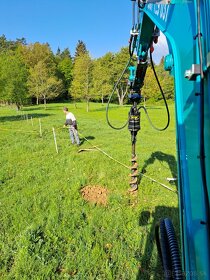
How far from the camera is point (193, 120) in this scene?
144 centimetres

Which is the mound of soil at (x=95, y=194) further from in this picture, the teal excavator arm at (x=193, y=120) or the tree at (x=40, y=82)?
the tree at (x=40, y=82)

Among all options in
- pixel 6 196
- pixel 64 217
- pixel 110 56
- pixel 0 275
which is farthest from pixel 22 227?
pixel 110 56

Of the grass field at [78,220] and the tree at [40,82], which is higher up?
the tree at [40,82]

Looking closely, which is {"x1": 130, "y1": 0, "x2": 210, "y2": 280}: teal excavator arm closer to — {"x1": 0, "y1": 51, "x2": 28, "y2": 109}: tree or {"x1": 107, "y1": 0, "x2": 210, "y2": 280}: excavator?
{"x1": 107, "y1": 0, "x2": 210, "y2": 280}: excavator

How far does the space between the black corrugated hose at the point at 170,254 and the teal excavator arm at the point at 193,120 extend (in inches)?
3.4

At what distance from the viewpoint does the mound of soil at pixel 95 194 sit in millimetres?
5744

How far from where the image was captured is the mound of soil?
5744 mm

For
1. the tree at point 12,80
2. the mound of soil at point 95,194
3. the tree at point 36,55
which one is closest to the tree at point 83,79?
the tree at point 12,80

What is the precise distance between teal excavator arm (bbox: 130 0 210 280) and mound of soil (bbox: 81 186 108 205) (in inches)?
169

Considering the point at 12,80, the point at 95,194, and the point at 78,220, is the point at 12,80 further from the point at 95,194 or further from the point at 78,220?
the point at 78,220

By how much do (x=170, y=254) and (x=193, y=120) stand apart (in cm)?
96

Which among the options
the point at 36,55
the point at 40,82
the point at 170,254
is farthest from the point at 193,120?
the point at 36,55

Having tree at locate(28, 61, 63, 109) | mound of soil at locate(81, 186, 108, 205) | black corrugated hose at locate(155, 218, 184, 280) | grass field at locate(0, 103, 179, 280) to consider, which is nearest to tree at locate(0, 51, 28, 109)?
tree at locate(28, 61, 63, 109)

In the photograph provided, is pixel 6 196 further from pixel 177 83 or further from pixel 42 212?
pixel 177 83
